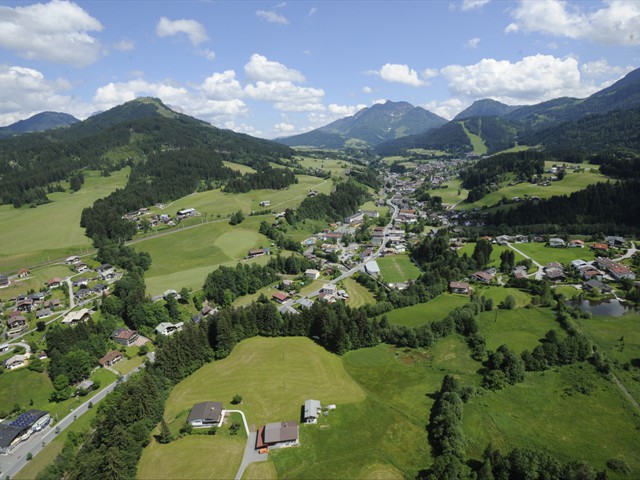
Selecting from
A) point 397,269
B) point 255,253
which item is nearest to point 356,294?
point 397,269

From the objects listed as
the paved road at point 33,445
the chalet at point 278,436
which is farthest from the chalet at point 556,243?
the paved road at point 33,445

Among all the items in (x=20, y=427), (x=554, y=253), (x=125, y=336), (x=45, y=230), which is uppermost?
(x=45, y=230)

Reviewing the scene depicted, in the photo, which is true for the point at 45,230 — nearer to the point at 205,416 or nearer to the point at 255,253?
the point at 255,253

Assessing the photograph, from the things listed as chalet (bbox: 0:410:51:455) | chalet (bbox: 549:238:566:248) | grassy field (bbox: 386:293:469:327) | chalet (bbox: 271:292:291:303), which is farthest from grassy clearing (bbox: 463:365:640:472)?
chalet (bbox: 549:238:566:248)

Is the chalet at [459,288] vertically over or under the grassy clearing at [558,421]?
over

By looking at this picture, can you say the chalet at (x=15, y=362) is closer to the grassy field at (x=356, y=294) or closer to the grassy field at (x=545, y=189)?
the grassy field at (x=356, y=294)

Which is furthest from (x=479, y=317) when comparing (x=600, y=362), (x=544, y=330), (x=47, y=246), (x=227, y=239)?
(x=47, y=246)

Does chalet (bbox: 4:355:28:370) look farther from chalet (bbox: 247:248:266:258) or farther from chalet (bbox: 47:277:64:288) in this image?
chalet (bbox: 247:248:266:258)
